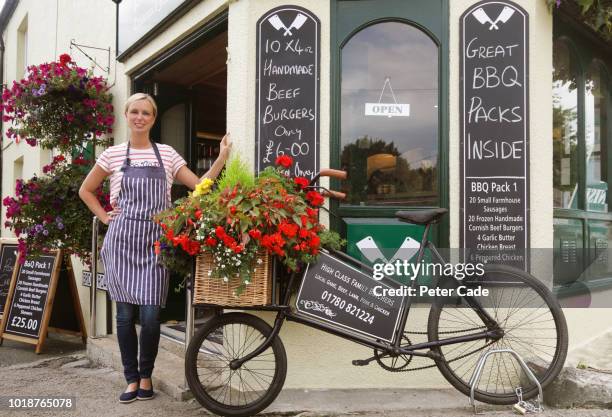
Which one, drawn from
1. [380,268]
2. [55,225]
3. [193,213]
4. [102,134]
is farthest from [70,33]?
[380,268]

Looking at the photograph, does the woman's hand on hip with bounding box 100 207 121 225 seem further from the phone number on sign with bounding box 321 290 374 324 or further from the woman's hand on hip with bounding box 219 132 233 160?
the phone number on sign with bounding box 321 290 374 324

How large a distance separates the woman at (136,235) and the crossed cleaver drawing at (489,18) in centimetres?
218

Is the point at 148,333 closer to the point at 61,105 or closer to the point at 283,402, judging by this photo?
the point at 283,402

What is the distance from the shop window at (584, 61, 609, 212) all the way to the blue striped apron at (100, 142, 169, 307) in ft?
13.1

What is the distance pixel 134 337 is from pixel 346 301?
148 centimetres

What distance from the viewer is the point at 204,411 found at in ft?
11.5

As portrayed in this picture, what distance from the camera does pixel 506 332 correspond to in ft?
11.5

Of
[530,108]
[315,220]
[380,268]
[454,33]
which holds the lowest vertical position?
[380,268]

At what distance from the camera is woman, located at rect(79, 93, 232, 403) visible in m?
3.50

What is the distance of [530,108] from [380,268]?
1.61 metres

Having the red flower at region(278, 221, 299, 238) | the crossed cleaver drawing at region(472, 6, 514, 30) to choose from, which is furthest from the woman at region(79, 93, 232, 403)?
the crossed cleaver drawing at region(472, 6, 514, 30)

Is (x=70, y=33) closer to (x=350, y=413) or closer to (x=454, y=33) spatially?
(x=454, y=33)

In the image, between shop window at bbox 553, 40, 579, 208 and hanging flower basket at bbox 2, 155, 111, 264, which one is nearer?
shop window at bbox 553, 40, 579, 208

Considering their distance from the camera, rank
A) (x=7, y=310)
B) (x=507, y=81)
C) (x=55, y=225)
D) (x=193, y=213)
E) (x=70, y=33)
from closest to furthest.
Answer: (x=193, y=213) < (x=507, y=81) < (x=55, y=225) < (x=7, y=310) < (x=70, y=33)
